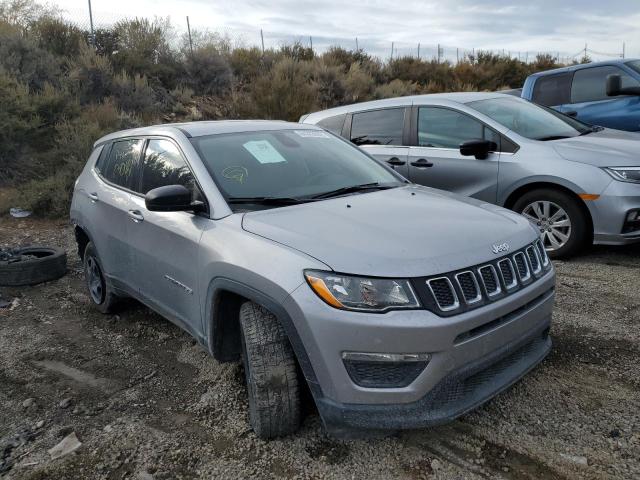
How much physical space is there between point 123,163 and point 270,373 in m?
2.45

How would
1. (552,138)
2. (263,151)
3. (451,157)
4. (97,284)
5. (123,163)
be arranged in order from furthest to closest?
(451,157)
(552,138)
(97,284)
(123,163)
(263,151)

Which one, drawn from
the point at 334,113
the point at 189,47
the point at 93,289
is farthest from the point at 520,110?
the point at 189,47

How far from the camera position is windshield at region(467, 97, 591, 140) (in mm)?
6020

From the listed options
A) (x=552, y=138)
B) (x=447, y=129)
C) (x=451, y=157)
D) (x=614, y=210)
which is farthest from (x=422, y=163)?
(x=614, y=210)

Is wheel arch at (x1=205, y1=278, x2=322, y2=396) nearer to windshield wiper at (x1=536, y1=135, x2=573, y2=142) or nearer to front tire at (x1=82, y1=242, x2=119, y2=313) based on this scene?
front tire at (x1=82, y1=242, x2=119, y2=313)

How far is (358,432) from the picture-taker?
2549 millimetres

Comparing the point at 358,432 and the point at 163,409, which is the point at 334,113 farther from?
the point at 358,432

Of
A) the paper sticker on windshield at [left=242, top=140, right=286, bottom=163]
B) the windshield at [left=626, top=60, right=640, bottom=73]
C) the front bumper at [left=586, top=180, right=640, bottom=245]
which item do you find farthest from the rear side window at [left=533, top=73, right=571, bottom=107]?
the paper sticker on windshield at [left=242, top=140, right=286, bottom=163]

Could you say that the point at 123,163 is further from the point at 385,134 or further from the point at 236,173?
the point at 385,134

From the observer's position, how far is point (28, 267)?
18.7 feet

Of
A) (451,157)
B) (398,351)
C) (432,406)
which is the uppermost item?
(451,157)

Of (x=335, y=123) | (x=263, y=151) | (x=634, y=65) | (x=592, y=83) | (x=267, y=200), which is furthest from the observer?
(x=592, y=83)

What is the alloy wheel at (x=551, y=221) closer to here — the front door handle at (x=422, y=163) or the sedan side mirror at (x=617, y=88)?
the front door handle at (x=422, y=163)

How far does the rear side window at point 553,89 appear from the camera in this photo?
27.8 ft
